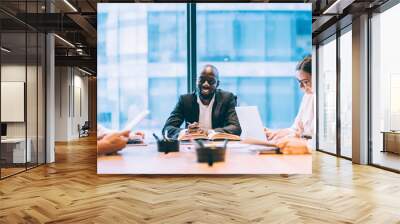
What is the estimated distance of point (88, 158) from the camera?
30.2 ft

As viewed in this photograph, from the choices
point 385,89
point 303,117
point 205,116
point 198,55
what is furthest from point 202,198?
point 385,89

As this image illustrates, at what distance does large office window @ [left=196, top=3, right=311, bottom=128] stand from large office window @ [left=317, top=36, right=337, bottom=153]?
415cm

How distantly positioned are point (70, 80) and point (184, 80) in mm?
11373

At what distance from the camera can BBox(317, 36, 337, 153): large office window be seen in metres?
9.95

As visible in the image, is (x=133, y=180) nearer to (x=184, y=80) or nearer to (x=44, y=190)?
(x=44, y=190)

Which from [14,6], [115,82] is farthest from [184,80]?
[14,6]

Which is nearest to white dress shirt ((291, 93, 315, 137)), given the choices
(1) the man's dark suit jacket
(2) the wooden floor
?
(2) the wooden floor

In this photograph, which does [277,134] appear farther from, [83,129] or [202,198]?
[83,129]

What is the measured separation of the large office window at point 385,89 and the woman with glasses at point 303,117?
6.49 feet

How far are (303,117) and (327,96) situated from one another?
187 inches

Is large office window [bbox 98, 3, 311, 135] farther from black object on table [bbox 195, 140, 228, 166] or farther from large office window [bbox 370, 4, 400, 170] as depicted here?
large office window [bbox 370, 4, 400, 170]

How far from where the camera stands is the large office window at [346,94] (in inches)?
345

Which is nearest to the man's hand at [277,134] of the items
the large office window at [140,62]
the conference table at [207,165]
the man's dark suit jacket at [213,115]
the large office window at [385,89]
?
the conference table at [207,165]

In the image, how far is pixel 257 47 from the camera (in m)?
6.24
